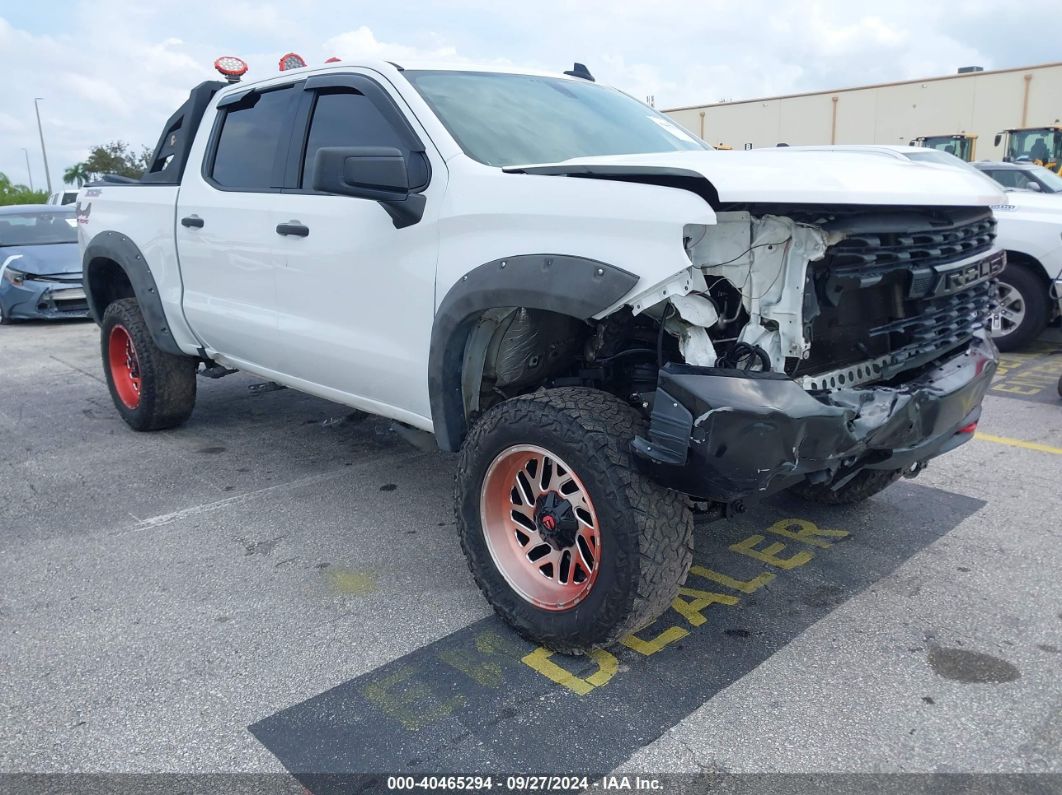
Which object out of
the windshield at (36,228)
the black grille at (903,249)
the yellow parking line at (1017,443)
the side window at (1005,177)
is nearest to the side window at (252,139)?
the black grille at (903,249)

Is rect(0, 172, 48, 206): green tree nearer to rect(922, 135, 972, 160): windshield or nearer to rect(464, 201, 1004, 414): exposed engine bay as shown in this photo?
rect(922, 135, 972, 160): windshield

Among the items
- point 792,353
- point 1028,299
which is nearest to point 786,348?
point 792,353

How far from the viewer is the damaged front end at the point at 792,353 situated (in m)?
2.43

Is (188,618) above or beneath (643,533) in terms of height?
beneath

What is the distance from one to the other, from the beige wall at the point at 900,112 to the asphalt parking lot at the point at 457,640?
19.6 metres

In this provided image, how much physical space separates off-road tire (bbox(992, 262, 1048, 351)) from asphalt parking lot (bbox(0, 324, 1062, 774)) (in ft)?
11.1

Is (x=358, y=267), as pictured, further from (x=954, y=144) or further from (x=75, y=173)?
(x=75, y=173)

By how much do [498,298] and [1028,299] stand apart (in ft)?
22.2

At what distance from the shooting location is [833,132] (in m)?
24.4

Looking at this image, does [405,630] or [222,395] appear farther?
[222,395]

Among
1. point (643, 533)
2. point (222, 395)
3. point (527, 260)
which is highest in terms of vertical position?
point (527, 260)

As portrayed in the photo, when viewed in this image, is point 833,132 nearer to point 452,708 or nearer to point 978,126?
point 978,126

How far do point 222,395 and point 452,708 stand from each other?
4.92 m

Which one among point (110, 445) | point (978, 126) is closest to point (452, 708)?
point (110, 445)
